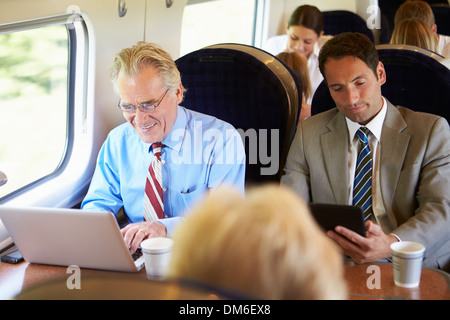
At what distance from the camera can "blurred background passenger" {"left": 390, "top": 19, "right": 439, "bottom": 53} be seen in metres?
3.47

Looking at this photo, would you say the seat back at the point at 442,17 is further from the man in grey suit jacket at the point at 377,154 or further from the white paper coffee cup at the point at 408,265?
the white paper coffee cup at the point at 408,265

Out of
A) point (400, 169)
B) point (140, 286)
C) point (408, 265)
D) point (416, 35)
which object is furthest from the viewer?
point (416, 35)

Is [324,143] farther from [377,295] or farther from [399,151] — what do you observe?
[377,295]

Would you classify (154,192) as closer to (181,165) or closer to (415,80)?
(181,165)

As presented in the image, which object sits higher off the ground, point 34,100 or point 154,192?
point 34,100

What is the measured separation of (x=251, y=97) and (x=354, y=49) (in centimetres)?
47

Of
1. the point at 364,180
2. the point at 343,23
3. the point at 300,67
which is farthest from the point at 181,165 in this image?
the point at 343,23

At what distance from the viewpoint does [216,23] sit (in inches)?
155

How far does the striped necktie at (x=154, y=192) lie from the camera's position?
6.73 feet

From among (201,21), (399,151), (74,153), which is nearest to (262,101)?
(399,151)

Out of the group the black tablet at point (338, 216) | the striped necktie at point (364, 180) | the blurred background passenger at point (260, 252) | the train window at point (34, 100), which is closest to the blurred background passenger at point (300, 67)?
→ the striped necktie at point (364, 180)

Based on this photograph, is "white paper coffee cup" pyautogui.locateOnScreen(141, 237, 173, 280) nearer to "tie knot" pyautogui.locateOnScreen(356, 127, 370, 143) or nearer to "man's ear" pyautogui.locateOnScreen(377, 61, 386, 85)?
"tie knot" pyautogui.locateOnScreen(356, 127, 370, 143)

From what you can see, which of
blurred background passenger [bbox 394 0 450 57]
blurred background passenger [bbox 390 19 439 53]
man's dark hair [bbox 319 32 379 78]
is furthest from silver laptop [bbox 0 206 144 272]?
blurred background passenger [bbox 394 0 450 57]

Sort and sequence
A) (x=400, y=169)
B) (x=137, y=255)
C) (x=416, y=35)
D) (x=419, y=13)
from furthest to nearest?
(x=419, y=13) < (x=416, y=35) < (x=400, y=169) < (x=137, y=255)
